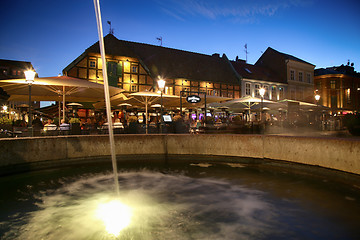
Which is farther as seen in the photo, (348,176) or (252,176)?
(252,176)

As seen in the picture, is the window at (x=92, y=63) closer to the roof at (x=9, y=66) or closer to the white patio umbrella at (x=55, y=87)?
the white patio umbrella at (x=55, y=87)

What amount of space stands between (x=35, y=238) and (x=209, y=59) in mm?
30842

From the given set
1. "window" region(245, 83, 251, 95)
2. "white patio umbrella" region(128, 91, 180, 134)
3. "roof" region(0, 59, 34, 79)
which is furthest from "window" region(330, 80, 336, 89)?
"roof" region(0, 59, 34, 79)

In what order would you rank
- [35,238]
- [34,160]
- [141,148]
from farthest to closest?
[141,148], [34,160], [35,238]

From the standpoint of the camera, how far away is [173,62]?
2750 cm

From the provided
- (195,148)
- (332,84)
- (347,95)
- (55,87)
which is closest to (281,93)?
(332,84)

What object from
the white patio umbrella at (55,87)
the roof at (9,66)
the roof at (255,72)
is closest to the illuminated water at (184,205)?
the white patio umbrella at (55,87)

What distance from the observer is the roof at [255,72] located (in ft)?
101

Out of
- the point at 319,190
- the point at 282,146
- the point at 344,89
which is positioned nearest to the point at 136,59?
the point at 282,146

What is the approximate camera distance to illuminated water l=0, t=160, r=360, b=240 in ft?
10.8

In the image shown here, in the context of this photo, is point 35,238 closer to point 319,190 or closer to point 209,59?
point 319,190

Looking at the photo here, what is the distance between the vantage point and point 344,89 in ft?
129

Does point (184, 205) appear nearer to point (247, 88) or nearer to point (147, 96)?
point (147, 96)

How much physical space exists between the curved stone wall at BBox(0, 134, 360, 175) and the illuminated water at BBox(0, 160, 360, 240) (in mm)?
489
